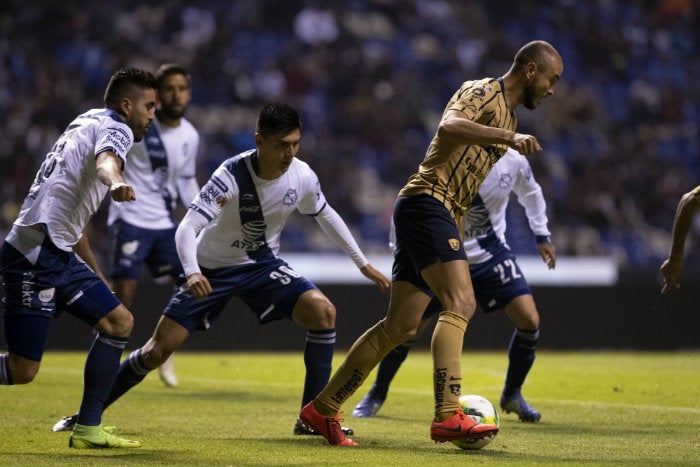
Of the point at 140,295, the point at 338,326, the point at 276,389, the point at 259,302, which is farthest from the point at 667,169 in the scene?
the point at 259,302

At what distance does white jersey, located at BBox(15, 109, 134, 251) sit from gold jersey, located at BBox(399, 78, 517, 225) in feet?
5.55

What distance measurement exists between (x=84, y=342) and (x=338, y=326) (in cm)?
333

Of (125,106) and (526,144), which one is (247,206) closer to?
(125,106)

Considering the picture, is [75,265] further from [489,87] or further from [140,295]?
[140,295]

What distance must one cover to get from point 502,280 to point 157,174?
356cm

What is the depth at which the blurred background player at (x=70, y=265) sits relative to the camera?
20.8 feet

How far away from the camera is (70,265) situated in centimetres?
647

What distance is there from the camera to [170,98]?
10547 mm

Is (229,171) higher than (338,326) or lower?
higher

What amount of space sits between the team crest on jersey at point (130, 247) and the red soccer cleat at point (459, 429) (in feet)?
16.2

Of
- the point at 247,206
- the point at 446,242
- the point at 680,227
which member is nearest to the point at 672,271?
the point at 680,227

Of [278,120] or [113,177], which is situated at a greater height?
[278,120]

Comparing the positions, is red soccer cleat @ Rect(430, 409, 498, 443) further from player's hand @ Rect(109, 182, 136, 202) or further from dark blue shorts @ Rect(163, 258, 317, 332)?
player's hand @ Rect(109, 182, 136, 202)

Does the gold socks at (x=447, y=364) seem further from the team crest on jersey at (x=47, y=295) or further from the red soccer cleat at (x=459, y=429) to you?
the team crest on jersey at (x=47, y=295)
